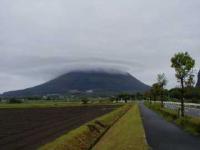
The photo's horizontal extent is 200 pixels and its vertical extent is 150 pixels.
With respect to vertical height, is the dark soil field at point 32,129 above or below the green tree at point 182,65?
below

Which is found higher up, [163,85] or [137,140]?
[163,85]

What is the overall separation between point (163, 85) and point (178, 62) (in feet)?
176

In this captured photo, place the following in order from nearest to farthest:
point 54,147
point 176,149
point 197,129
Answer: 1. point 54,147
2. point 176,149
3. point 197,129

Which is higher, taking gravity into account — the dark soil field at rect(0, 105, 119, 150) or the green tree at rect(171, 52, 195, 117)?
the green tree at rect(171, 52, 195, 117)

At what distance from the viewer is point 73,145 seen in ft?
80.7

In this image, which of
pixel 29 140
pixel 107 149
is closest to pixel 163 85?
pixel 29 140

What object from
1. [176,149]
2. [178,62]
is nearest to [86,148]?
[176,149]

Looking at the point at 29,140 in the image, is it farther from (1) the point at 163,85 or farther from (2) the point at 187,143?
(1) the point at 163,85

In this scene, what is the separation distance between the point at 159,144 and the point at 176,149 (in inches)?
105

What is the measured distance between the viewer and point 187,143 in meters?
25.8

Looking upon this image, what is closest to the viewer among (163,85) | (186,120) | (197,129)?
(197,129)

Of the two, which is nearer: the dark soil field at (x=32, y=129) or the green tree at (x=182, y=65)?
the dark soil field at (x=32, y=129)

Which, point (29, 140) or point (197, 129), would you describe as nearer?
point (29, 140)

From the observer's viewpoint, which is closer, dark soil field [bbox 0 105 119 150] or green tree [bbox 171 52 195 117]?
dark soil field [bbox 0 105 119 150]
